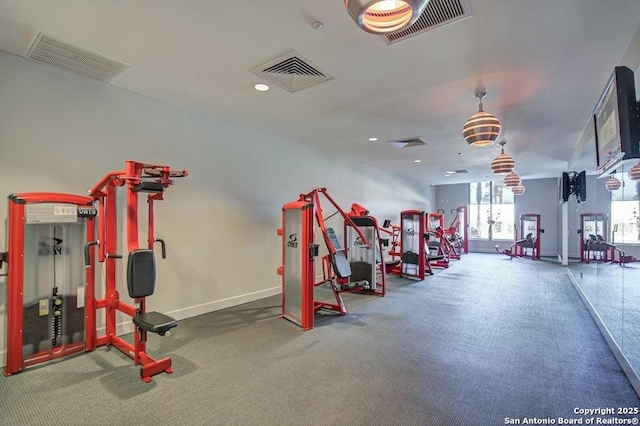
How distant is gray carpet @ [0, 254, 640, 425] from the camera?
2461 mm

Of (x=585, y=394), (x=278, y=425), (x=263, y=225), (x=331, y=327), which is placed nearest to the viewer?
(x=278, y=425)

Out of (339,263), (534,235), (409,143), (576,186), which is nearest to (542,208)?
(534,235)

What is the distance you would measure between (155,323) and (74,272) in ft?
4.62

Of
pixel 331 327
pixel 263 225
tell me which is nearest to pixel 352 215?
pixel 263 225

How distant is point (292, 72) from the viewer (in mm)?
3686

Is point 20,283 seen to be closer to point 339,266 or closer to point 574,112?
point 339,266

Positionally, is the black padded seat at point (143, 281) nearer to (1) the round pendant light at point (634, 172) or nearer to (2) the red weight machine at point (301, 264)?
(2) the red weight machine at point (301, 264)

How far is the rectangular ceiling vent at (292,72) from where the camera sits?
3.37m

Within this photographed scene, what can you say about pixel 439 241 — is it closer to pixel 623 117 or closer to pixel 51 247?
pixel 623 117

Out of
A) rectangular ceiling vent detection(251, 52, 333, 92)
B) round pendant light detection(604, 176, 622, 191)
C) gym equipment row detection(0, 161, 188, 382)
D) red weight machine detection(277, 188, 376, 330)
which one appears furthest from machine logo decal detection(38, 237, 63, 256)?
round pendant light detection(604, 176, 622, 191)

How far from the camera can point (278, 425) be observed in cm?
232

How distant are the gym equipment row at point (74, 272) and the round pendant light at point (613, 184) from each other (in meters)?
5.08

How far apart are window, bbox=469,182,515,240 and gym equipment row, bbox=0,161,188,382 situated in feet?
46.9

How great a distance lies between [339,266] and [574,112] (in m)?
4.40
